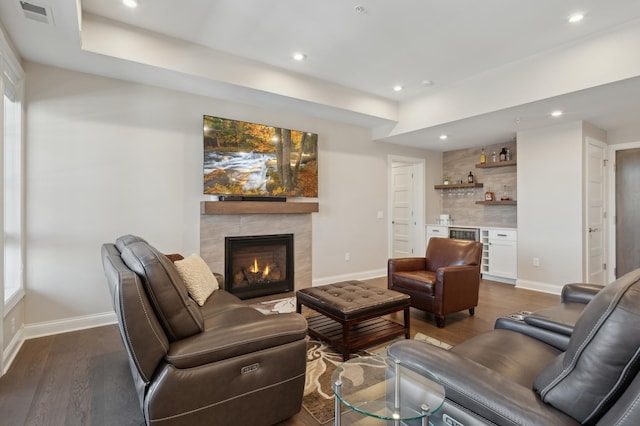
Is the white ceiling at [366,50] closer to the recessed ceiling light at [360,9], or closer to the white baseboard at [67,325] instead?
the recessed ceiling light at [360,9]

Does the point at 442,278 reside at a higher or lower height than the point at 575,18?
lower

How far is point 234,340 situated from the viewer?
155 centimetres

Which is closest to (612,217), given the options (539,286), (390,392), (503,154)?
(539,286)

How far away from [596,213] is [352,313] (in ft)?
14.5

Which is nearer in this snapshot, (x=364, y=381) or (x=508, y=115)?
(x=364, y=381)

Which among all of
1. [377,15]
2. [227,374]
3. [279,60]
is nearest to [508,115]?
[377,15]

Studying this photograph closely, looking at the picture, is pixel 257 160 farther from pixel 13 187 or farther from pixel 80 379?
pixel 80 379

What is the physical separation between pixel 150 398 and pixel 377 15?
3145mm

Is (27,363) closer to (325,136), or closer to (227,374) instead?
(227,374)

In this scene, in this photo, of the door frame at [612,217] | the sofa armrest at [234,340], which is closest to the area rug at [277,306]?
the sofa armrest at [234,340]

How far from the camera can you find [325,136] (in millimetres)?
4898

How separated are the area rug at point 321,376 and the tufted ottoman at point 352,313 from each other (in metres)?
0.08

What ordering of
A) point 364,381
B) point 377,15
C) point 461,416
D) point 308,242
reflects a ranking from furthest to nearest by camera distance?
point 308,242 < point 377,15 < point 364,381 < point 461,416

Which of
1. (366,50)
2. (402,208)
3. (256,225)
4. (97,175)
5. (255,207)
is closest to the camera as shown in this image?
(97,175)
